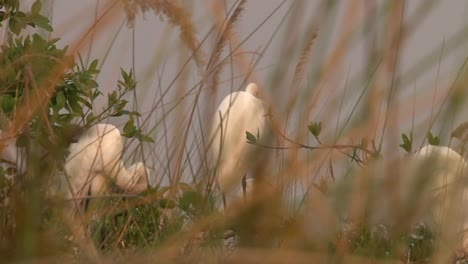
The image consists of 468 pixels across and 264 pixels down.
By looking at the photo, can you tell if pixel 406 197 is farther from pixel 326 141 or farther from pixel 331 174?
pixel 331 174

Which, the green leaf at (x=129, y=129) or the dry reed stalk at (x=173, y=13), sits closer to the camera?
the dry reed stalk at (x=173, y=13)

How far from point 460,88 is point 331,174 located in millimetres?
372

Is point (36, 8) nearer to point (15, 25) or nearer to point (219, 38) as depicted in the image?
point (15, 25)

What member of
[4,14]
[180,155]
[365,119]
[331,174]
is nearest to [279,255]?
[365,119]

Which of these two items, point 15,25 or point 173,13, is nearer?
point 173,13

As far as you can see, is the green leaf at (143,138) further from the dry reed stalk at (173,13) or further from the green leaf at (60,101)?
the green leaf at (60,101)

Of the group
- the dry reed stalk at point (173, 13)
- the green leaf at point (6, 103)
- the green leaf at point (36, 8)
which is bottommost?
the green leaf at point (6, 103)

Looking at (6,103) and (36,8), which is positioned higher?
(36,8)

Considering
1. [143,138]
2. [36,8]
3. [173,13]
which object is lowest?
[143,138]

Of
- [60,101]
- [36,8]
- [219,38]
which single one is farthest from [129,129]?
[219,38]

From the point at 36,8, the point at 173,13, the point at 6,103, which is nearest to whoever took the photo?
the point at 173,13

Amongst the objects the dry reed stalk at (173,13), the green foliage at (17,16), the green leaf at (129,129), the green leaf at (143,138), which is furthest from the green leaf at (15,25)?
the dry reed stalk at (173,13)

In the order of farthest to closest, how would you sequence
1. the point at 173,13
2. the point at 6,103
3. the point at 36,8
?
the point at 36,8 → the point at 6,103 → the point at 173,13

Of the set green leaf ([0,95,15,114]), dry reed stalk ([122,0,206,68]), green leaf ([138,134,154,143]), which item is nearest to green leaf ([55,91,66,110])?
green leaf ([0,95,15,114])
